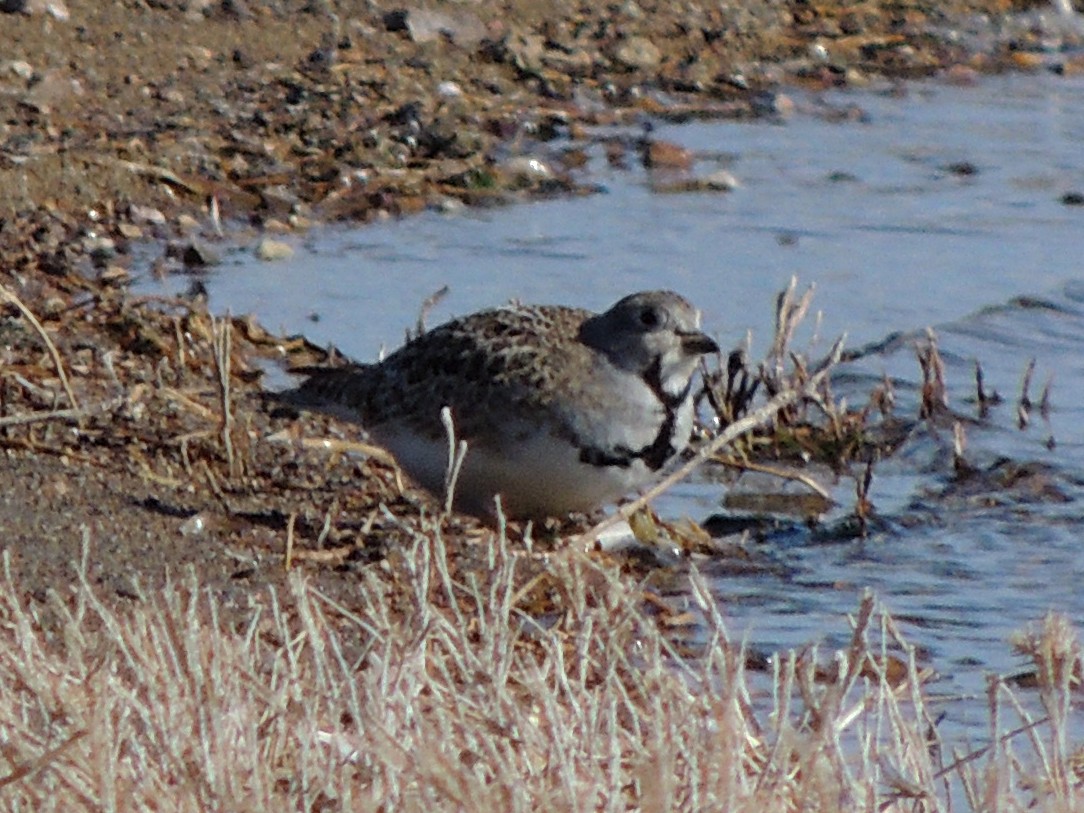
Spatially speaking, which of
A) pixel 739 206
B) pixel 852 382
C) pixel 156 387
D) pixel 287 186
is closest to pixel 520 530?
pixel 156 387

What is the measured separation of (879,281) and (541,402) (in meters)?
4.19

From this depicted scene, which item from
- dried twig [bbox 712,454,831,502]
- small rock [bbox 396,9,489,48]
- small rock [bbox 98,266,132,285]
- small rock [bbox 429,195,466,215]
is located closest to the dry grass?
dried twig [bbox 712,454,831,502]

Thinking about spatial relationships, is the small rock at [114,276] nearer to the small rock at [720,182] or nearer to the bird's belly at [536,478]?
the bird's belly at [536,478]

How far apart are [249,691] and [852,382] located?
5544 mm

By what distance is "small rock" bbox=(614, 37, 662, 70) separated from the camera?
13008 mm

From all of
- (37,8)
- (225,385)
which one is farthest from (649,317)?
(37,8)

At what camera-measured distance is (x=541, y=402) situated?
6156 mm

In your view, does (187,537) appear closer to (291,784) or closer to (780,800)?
(291,784)

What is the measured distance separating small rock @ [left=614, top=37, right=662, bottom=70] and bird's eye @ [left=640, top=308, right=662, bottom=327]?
21.8 feet

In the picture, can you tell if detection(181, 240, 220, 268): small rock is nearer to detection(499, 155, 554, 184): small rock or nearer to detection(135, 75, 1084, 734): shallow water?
detection(135, 75, 1084, 734): shallow water

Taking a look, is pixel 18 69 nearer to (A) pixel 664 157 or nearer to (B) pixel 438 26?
(B) pixel 438 26

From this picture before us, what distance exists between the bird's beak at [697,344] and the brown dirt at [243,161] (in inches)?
30.4

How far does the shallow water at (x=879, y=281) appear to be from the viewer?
6539mm

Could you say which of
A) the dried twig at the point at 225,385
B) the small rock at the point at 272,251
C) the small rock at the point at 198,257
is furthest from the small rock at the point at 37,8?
the dried twig at the point at 225,385
